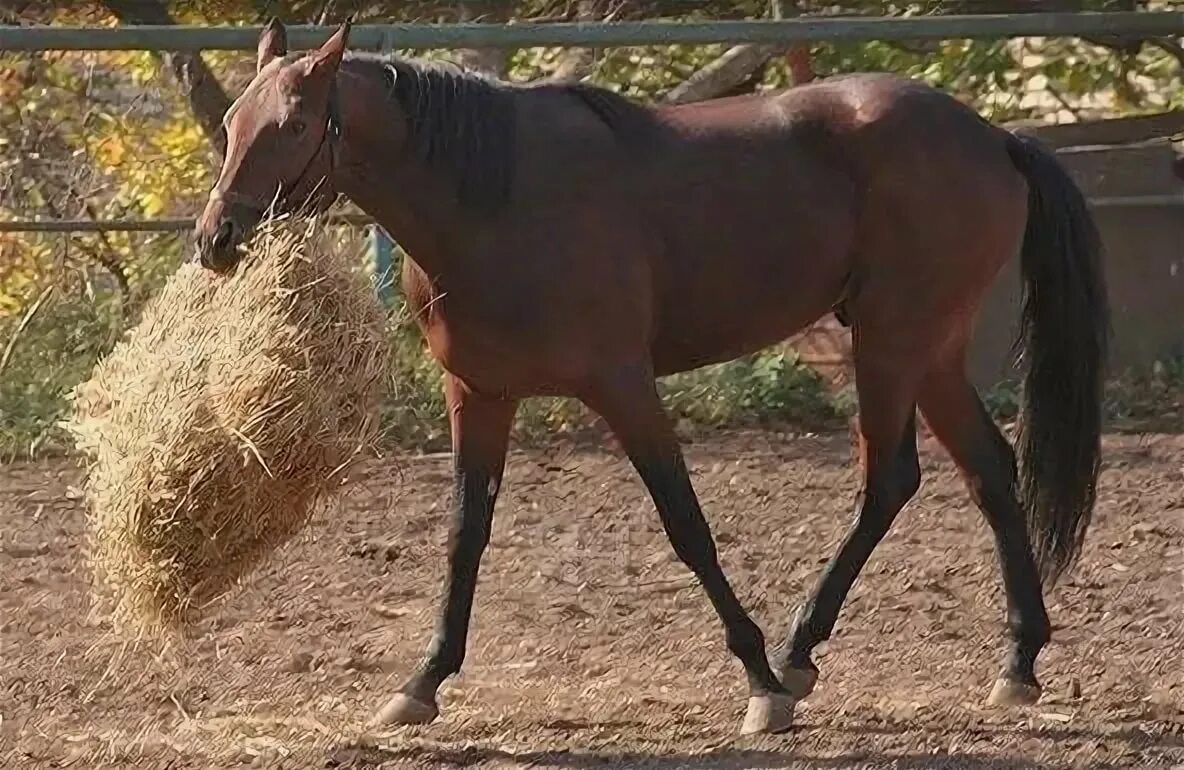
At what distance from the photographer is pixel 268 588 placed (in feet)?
19.9

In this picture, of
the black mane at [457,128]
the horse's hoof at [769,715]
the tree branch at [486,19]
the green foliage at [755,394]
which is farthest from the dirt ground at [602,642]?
the tree branch at [486,19]

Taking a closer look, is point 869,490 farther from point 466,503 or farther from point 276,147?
point 276,147

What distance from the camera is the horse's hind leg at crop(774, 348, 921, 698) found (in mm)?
4879

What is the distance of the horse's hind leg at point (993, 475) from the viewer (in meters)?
5.10

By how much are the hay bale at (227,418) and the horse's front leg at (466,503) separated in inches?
20.5

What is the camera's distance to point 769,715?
4.61 m

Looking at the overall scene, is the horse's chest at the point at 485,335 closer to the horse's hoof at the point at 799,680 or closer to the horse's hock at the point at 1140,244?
the horse's hoof at the point at 799,680

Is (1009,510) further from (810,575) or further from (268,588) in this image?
(268,588)

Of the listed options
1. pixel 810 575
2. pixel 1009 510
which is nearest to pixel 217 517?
pixel 1009 510

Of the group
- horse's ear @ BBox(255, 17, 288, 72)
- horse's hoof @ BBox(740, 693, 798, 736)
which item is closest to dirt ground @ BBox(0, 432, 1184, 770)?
horse's hoof @ BBox(740, 693, 798, 736)

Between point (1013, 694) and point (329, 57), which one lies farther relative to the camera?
point (1013, 694)

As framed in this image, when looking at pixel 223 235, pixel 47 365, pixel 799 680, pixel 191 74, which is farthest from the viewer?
pixel 191 74

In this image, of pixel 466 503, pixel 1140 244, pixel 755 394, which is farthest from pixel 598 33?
pixel 1140 244

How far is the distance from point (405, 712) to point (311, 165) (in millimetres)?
1361
